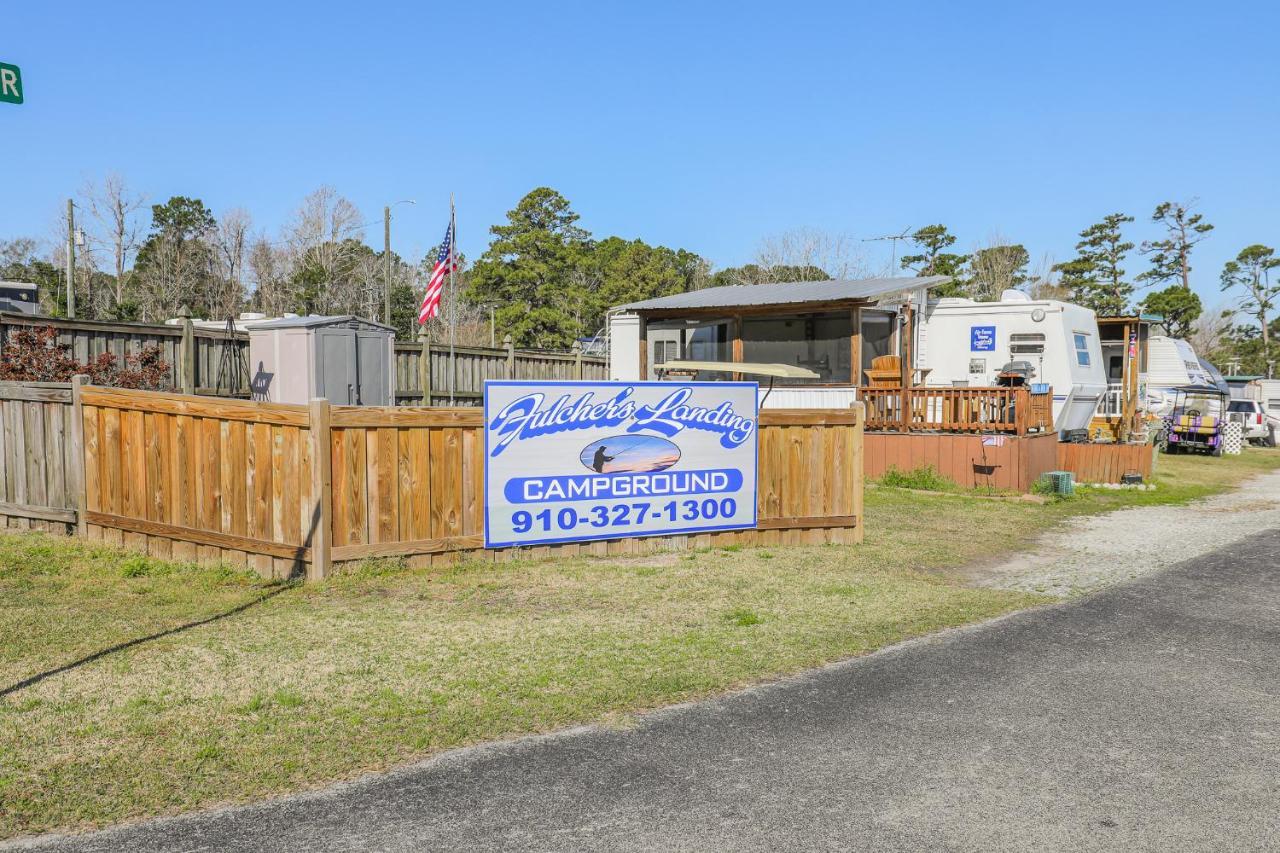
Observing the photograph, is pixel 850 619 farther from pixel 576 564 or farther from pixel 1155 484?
pixel 1155 484

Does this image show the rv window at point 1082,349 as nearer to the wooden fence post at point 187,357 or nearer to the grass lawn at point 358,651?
the grass lawn at point 358,651

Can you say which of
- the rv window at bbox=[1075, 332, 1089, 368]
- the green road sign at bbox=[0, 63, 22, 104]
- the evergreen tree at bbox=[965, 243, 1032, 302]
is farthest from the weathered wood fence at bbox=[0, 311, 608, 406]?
the evergreen tree at bbox=[965, 243, 1032, 302]

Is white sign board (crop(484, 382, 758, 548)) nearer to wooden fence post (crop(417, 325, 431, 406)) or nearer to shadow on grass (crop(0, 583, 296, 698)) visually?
shadow on grass (crop(0, 583, 296, 698))

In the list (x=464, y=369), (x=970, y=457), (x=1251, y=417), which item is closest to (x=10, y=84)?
(x=970, y=457)

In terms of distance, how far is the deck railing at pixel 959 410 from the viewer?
1728cm

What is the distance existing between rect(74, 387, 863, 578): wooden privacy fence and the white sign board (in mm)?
192

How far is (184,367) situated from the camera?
15789 mm

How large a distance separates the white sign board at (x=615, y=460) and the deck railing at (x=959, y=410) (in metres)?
8.07

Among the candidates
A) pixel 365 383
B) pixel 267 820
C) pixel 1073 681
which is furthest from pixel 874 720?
pixel 365 383

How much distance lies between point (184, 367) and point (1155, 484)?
701 inches

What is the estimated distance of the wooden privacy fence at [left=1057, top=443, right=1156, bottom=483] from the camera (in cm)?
1906

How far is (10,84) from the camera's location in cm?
600

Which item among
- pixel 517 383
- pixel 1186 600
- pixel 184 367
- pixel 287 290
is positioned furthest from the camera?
pixel 287 290

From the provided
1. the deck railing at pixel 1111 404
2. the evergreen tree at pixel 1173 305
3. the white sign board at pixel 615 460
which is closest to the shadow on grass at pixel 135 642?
the white sign board at pixel 615 460
